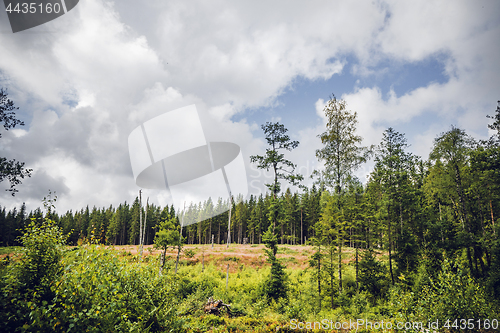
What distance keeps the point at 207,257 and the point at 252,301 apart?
Answer: 1506 centimetres

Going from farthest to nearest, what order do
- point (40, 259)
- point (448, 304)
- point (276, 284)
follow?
1. point (276, 284)
2. point (448, 304)
3. point (40, 259)

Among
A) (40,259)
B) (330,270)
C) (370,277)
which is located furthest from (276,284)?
(40,259)

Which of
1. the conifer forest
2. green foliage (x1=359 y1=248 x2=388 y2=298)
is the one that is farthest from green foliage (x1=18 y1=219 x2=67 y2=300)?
green foliage (x1=359 y1=248 x2=388 y2=298)

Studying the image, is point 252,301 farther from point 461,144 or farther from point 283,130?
point 461,144

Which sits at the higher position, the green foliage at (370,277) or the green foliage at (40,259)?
the green foliage at (40,259)

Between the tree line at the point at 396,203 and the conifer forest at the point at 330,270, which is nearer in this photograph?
the conifer forest at the point at 330,270

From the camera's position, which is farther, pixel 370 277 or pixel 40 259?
pixel 370 277

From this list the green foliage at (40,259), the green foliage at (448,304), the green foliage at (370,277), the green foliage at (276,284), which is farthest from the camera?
the green foliage at (370,277)

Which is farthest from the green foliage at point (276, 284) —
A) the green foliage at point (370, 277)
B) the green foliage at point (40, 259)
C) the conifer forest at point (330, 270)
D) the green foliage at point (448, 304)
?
the green foliage at point (40, 259)

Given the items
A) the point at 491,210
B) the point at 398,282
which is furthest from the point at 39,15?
the point at 491,210

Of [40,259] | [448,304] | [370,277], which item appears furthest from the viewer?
[370,277]

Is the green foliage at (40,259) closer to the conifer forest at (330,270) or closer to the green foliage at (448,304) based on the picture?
the conifer forest at (330,270)

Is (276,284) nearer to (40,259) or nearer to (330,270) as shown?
(330,270)

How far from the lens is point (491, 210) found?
22.7 metres
